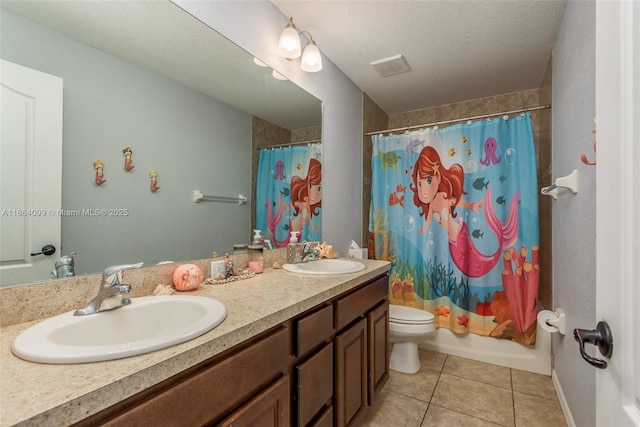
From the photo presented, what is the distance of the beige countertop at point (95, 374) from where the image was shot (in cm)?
42

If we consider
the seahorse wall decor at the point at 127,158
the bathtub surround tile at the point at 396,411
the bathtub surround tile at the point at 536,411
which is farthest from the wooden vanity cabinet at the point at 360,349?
the seahorse wall decor at the point at 127,158

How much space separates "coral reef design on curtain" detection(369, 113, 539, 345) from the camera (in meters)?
2.06

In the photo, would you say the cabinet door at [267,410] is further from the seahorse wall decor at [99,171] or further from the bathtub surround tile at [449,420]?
the bathtub surround tile at [449,420]

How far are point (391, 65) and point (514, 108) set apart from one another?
1332mm

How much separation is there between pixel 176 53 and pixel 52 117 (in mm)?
565

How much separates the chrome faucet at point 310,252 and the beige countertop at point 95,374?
32.7 inches

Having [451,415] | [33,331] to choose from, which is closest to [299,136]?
[33,331]

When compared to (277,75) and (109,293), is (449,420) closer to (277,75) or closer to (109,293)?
(109,293)

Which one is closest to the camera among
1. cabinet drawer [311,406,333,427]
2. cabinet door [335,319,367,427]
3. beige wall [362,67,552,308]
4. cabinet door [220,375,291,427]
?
cabinet door [220,375,291,427]

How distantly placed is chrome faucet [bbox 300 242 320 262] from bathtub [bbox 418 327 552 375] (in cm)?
107

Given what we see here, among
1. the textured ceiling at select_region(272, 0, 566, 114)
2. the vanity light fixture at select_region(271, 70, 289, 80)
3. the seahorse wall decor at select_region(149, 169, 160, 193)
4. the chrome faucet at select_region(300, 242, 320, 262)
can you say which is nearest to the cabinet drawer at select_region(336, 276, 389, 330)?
the chrome faucet at select_region(300, 242, 320, 262)

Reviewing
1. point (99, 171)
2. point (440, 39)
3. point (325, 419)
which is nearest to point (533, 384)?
point (325, 419)

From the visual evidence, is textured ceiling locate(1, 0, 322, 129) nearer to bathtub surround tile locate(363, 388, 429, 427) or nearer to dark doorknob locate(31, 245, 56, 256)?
dark doorknob locate(31, 245, 56, 256)

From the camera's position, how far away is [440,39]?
1.84 meters
